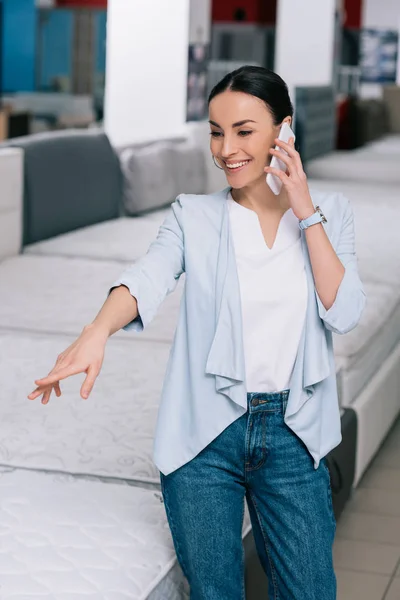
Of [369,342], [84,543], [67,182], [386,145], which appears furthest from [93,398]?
[386,145]

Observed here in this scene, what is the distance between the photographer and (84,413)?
2590mm

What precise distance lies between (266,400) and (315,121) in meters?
A: 7.05

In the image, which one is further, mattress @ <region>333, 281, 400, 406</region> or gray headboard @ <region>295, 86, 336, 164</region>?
gray headboard @ <region>295, 86, 336, 164</region>

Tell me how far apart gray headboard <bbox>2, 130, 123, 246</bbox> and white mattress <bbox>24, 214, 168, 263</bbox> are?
75 mm

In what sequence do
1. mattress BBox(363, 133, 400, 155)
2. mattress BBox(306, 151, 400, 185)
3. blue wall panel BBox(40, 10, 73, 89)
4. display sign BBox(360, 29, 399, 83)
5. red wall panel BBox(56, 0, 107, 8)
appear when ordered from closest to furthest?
mattress BBox(306, 151, 400, 185) < mattress BBox(363, 133, 400, 155) < display sign BBox(360, 29, 399, 83) < blue wall panel BBox(40, 10, 73, 89) < red wall panel BBox(56, 0, 107, 8)

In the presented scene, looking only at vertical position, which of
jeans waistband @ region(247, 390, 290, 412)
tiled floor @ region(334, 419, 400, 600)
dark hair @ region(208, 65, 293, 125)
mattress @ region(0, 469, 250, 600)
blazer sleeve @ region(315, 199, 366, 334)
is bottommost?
tiled floor @ region(334, 419, 400, 600)

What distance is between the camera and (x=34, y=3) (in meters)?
15.3

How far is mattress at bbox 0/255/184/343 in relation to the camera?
11.1 feet

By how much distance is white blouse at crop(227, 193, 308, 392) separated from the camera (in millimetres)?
1552

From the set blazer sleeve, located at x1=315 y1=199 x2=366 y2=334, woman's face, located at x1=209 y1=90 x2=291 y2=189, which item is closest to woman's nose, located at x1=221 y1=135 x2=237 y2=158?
woman's face, located at x1=209 y1=90 x2=291 y2=189

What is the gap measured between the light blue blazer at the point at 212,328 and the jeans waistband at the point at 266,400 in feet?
0.05

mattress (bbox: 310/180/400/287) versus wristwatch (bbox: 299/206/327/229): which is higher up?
wristwatch (bbox: 299/206/327/229)


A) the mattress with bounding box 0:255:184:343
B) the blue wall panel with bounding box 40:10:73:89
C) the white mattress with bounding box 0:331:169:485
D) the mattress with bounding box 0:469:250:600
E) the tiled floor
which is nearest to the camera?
the mattress with bounding box 0:469:250:600

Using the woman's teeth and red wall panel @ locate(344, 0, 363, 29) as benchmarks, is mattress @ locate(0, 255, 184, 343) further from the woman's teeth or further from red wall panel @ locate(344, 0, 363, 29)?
red wall panel @ locate(344, 0, 363, 29)
